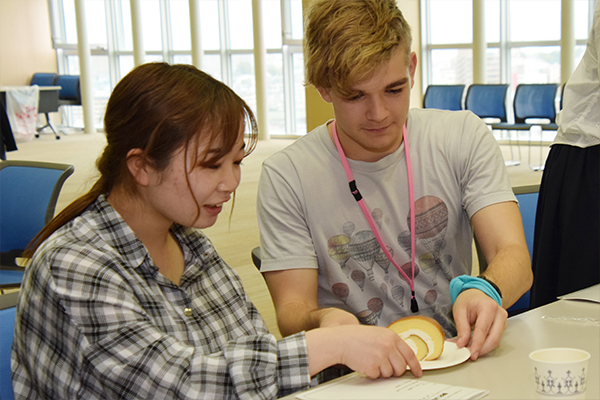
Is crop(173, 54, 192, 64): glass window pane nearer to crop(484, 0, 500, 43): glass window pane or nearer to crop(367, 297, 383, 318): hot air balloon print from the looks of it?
crop(484, 0, 500, 43): glass window pane

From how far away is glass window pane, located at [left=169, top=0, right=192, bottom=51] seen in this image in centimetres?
1424

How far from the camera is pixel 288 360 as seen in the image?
107 centimetres

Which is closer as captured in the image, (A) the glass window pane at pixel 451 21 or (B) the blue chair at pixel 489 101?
(B) the blue chair at pixel 489 101

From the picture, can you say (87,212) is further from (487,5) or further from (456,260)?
(487,5)

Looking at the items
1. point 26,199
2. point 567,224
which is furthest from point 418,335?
point 26,199

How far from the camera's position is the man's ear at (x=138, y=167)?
1.23 meters

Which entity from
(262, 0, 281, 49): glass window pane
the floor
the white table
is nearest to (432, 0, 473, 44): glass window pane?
the floor

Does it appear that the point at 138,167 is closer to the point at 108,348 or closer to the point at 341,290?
the point at 108,348

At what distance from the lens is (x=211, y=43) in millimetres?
13859

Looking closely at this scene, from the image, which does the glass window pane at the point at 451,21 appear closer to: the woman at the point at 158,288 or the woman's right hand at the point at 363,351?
the woman at the point at 158,288

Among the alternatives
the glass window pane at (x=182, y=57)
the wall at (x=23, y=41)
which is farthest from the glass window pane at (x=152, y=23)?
the wall at (x=23, y=41)

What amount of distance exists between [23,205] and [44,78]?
43.2 ft

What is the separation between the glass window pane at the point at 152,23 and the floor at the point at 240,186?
2.51m

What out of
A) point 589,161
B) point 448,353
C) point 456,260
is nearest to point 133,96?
point 448,353
